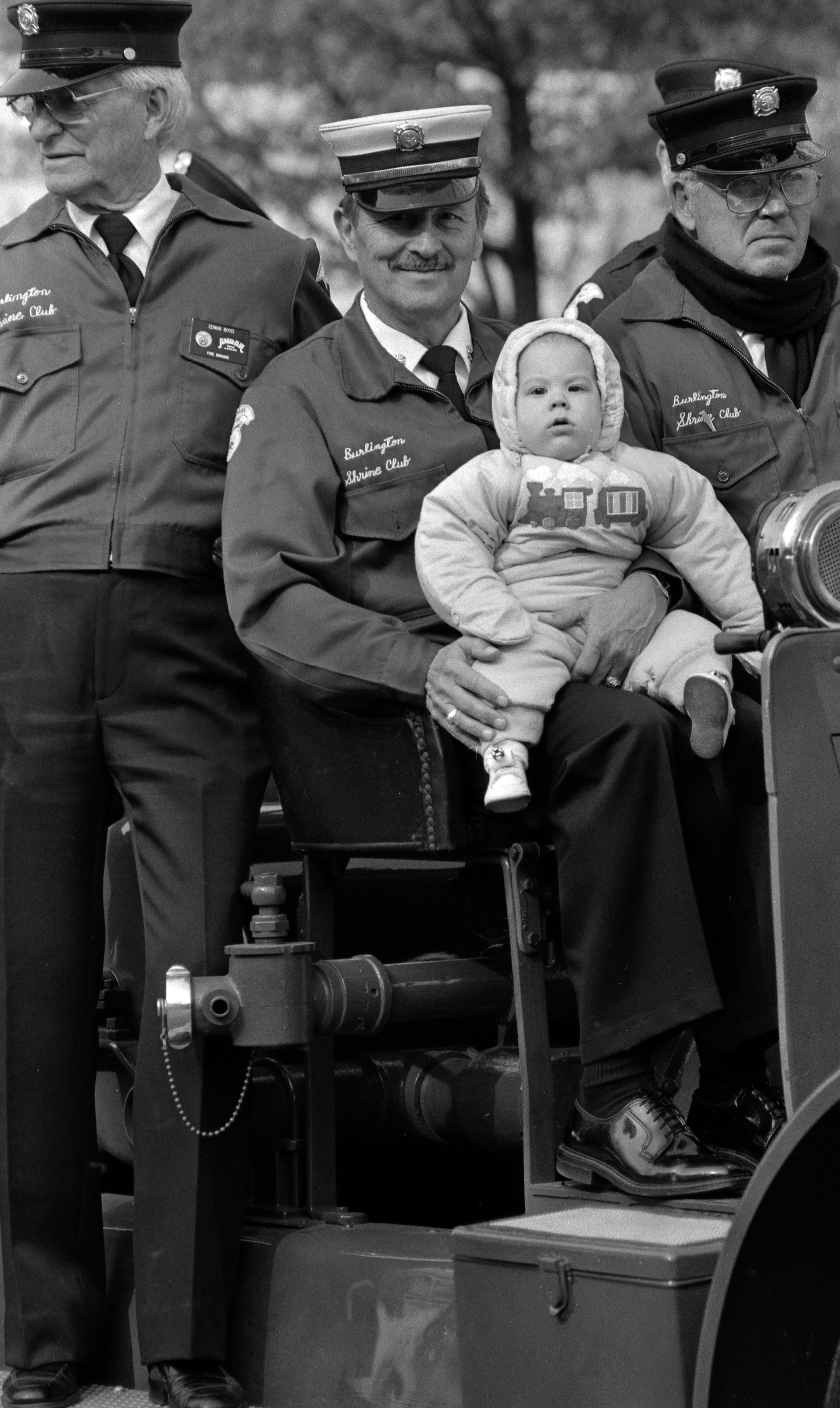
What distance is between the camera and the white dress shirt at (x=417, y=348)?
11.8 ft

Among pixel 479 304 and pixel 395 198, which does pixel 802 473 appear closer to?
pixel 395 198

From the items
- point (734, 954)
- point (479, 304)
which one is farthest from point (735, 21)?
point (734, 954)

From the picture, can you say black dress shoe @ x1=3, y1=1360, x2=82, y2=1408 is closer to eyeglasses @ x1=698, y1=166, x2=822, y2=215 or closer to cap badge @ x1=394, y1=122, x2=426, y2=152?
cap badge @ x1=394, y1=122, x2=426, y2=152

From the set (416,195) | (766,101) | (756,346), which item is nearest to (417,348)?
(416,195)

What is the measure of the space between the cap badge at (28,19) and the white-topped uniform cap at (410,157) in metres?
0.50

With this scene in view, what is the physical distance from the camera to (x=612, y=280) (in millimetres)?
4930

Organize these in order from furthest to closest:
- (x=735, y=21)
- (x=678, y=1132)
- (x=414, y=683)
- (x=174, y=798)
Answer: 1. (x=735, y=21)
2. (x=174, y=798)
3. (x=414, y=683)
4. (x=678, y=1132)

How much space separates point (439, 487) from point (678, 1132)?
97 cm

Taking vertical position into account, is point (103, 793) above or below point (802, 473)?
below

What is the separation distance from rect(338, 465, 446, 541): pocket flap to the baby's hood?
18cm

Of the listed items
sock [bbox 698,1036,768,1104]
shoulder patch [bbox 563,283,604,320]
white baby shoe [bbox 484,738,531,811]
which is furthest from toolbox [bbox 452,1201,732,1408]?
shoulder patch [bbox 563,283,604,320]

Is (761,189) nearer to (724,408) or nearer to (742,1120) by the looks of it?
(724,408)

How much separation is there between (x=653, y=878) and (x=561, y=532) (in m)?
0.55

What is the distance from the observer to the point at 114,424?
3609 millimetres
